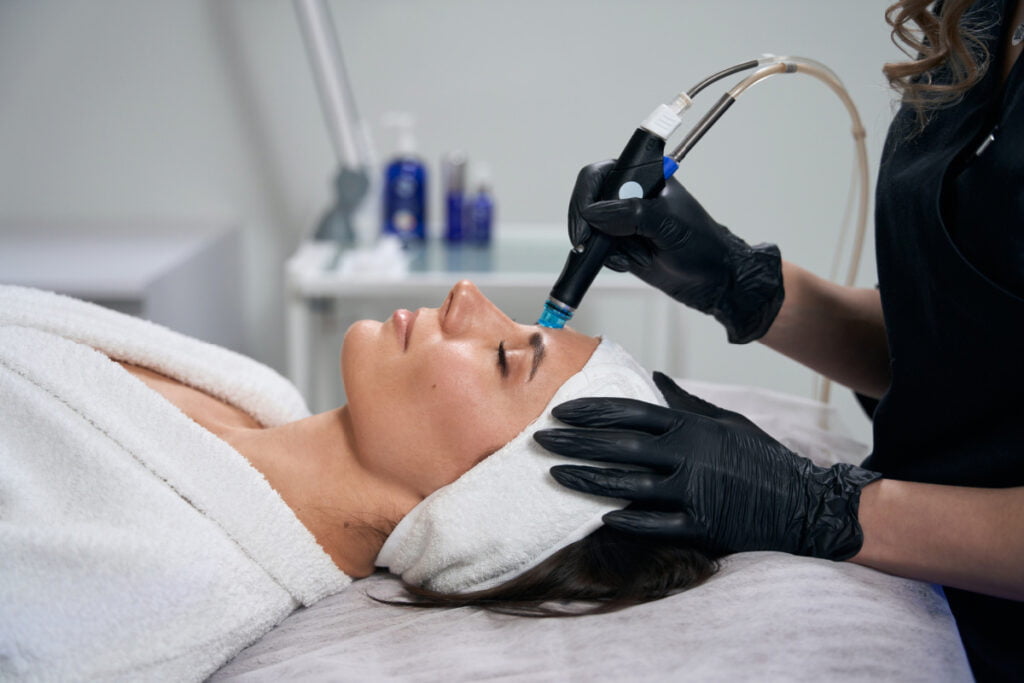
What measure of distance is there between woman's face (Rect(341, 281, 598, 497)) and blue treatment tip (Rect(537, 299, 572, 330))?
0.02m

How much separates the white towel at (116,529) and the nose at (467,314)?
278 mm

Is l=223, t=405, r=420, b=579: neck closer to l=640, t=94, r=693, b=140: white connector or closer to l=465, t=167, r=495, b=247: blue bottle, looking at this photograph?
l=640, t=94, r=693, b=140: white connector

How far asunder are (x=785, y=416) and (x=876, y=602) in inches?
22.0

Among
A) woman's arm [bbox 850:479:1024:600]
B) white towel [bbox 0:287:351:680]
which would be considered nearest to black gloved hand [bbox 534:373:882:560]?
woman's arm [bbox 850:479:1024:600]

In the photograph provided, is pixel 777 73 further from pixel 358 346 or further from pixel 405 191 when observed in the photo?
pixel 405 191

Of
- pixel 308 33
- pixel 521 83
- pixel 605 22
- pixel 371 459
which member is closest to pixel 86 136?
pixel 308 33

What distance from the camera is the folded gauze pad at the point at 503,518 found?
3.12 ft

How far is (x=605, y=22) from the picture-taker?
2.39 metres

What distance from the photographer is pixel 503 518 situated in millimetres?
953

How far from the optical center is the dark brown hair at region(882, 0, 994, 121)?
104 cm

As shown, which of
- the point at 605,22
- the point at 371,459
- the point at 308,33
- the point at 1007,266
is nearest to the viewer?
the point at 1007,266

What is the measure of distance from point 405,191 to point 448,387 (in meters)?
1.32

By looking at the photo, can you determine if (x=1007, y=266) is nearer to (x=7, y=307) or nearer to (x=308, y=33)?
(x=7, y=307)

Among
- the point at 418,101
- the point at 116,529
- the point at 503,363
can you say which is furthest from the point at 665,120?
the point at 418,101
